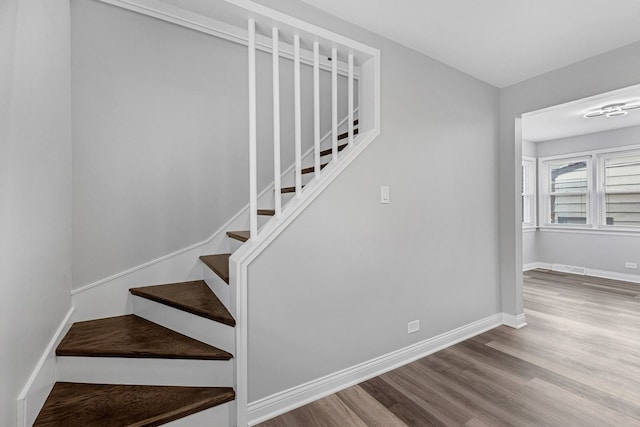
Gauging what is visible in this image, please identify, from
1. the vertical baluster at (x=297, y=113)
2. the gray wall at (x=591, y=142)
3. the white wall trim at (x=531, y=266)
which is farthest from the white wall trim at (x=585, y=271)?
the vertical baluster at (x=297, y=113)

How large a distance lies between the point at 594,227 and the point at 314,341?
19.3 ft

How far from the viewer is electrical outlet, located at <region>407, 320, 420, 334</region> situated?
7.77ft

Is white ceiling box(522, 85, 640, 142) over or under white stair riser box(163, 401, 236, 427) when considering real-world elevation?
over

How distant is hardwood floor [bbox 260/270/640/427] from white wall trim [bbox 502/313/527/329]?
6cm

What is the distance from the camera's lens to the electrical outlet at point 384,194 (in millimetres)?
2200

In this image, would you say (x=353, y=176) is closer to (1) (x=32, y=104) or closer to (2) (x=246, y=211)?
(2) (x=246, y=211)

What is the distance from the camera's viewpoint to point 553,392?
195 centimetres

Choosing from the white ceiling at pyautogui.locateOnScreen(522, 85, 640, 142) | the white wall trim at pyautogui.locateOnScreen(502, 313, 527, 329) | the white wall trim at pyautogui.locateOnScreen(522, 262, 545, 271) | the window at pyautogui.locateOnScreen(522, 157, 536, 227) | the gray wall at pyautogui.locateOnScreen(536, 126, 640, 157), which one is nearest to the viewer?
the white wall trim at pyautogui.locateOnScreen(502, 313, 527, 329)

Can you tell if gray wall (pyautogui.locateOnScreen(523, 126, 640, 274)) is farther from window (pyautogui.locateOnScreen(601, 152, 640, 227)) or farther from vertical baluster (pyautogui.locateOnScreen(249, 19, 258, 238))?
vertical baluster (pyautogui.locateOnScreen(249, 19, 258, 238))

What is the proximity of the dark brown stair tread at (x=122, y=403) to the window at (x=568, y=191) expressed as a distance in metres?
6.61

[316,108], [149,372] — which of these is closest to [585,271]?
[316,108]

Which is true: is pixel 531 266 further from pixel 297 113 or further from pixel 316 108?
pixel 297 113

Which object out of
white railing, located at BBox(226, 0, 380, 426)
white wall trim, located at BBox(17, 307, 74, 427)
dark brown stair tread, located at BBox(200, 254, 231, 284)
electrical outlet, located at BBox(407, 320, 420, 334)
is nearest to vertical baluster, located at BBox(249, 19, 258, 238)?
white railing, located at BBox(226, 0, 380, 426)

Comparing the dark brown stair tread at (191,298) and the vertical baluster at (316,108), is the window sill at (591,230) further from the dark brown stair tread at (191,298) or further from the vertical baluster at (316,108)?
the dark brown stair tread at (191,298)
